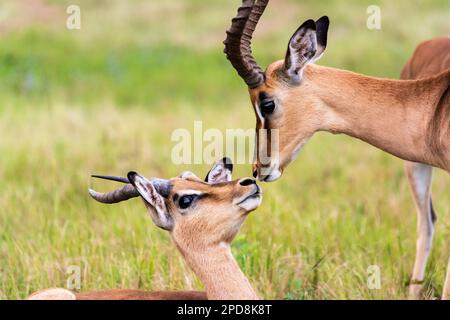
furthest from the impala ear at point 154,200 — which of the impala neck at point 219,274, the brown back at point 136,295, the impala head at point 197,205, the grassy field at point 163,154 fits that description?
the grassy field at point 163,154

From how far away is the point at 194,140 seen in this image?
10.2 metres

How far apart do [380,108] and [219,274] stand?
56.3 inches

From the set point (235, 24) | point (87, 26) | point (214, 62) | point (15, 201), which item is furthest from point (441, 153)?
point (87, 26)

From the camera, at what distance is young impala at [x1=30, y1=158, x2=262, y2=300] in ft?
14.9

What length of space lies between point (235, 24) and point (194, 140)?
5196 millimetres

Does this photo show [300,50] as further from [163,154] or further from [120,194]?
[163,154]

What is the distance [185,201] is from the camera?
4.59 meters

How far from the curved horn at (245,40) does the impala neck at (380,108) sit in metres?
0.33

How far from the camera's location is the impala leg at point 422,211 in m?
6.32

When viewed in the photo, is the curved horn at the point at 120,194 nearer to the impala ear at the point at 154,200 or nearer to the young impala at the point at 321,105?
the impala ear at the point at 154,200

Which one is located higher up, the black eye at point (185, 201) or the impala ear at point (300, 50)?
the impala ear at point (300, 50)

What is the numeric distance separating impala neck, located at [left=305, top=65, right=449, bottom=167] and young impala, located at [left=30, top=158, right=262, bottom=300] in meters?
0.98

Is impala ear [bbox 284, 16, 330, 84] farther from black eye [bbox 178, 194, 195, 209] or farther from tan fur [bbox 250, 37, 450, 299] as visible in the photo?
black eye [bbox 178, 194, 195, 209]
